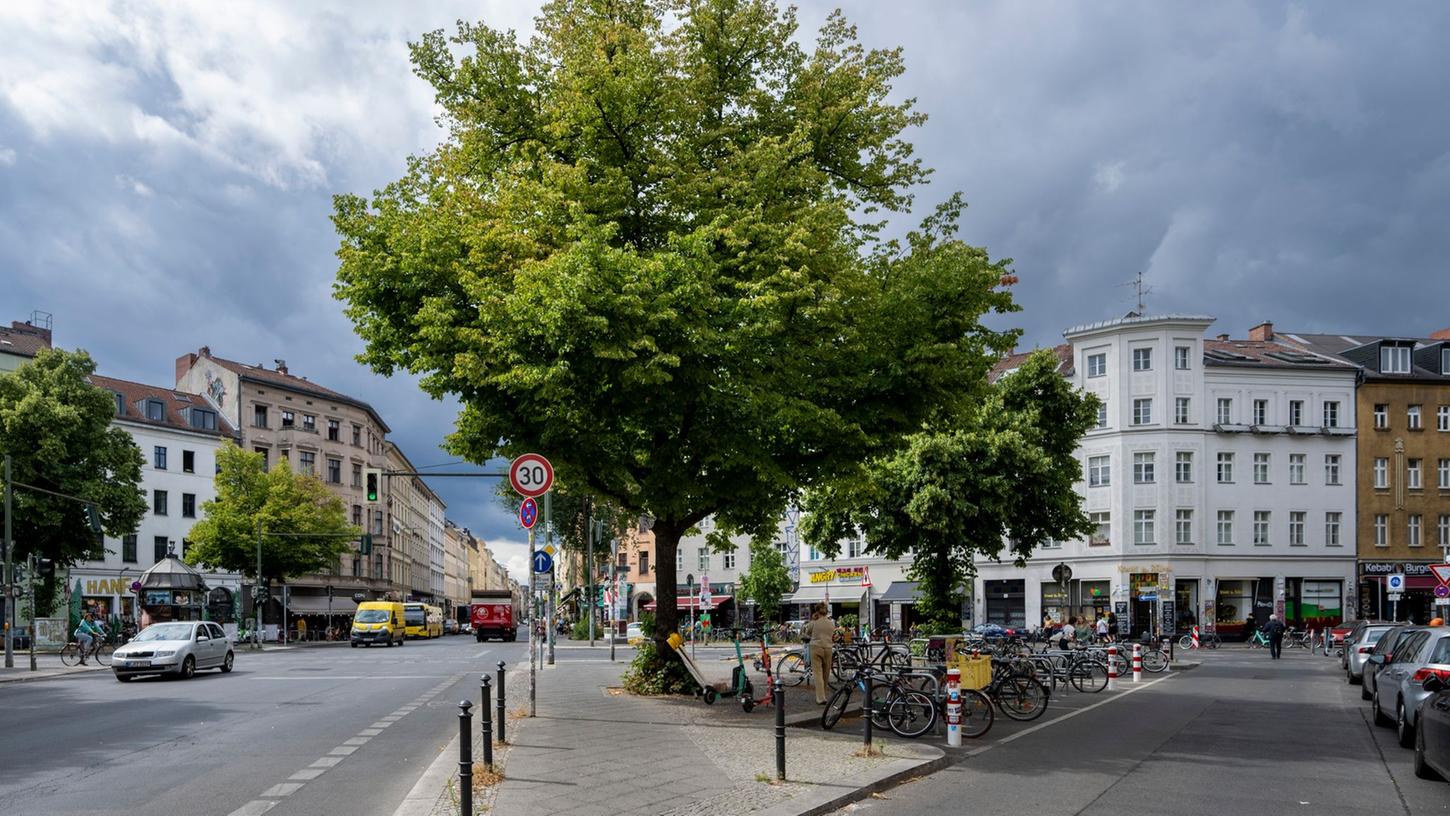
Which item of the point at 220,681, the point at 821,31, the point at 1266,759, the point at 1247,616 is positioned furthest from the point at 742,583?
the point at 1266,759

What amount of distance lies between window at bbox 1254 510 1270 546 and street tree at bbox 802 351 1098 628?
78.5 ft

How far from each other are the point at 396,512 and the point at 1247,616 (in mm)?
73532

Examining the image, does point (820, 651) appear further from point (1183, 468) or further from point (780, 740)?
point (1183, 468)

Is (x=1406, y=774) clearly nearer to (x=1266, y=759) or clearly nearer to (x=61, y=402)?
(x=1266, y=759)

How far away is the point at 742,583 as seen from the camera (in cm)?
7069

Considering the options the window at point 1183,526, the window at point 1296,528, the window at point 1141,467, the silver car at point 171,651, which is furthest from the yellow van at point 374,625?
the window at point 1296,528

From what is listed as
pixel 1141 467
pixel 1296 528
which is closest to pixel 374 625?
pixel 1141 467

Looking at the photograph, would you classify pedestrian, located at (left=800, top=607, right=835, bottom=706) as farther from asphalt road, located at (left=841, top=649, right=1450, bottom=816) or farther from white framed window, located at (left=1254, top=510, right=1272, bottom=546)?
white framed window, located at (left=1254, top=510, right=1272, bottom=546)

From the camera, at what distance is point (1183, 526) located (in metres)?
57.9

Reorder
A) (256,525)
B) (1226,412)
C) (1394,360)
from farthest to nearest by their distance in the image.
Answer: (256,525) < (1394,360) < (1226,412)

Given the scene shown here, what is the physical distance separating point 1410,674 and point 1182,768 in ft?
12.8

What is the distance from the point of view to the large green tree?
16.0m

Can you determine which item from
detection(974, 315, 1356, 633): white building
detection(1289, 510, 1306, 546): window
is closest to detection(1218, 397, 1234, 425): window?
detection(974, 315, 1356, 633): white building

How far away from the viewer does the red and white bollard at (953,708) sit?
1429cm
